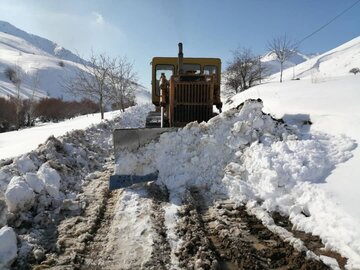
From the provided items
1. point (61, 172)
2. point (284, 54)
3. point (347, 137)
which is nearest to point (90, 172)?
point (61, 172)

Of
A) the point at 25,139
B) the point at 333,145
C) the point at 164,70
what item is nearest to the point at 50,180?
the point at 333,145

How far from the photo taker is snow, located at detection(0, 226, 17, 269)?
4195 mm

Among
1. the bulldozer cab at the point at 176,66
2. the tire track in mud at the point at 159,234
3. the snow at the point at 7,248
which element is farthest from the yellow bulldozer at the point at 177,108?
the snow at the point at 7,248

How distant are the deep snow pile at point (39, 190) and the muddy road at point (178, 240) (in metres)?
0.26

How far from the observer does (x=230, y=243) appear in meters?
4.78

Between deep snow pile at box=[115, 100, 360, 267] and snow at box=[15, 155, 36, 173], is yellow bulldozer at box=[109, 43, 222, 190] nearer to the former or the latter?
deep snow pile at box=[115, 100, 360, 267]

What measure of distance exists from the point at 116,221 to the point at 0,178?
7.47ft

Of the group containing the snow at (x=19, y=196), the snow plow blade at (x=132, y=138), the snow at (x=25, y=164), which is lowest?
the snow at (x=19, y=196)

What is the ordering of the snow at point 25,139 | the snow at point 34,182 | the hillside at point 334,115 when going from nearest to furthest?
the hillside at point 334,115 → the snow at point 34,182 → the snow at point 25,139

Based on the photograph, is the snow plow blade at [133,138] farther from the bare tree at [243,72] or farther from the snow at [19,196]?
the bare tree at [243,72]

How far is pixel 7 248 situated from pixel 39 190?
175 centimetres

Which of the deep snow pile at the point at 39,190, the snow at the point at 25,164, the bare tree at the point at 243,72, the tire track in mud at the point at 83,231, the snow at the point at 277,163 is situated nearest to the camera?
the tire track in mud at the point at 83,231

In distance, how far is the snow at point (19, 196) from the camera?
5367mm

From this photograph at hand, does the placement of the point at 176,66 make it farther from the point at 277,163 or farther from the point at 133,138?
the point at 277,163
